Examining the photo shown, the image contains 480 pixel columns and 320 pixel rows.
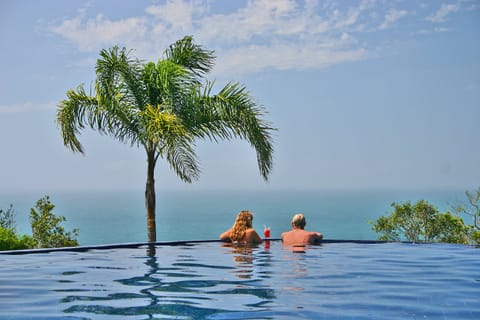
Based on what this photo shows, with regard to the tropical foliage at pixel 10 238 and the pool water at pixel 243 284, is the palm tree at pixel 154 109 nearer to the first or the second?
the tropical foliage at pixel 10 238

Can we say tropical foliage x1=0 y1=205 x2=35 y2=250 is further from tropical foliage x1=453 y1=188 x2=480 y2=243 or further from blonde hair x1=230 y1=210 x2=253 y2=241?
tropical foliage x1=453 y1=188 x2=480 y2=243

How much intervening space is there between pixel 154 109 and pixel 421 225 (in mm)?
9716

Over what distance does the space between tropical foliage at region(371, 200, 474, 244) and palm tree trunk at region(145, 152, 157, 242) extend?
8065 millimetres

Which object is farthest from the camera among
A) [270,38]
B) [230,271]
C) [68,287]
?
[270,38]

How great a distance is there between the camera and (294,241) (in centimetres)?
1071

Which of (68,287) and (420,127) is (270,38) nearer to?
(68,287)

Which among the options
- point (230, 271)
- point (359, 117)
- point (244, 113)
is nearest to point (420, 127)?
point (359, 117)

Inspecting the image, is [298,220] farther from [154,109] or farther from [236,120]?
[154,109]

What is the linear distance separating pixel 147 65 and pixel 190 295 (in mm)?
8739

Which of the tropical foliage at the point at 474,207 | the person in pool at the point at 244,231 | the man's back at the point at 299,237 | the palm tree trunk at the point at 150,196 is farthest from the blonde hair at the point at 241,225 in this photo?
the tropical foliage at the point at 474,207

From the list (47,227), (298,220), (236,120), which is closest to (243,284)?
(298,220)

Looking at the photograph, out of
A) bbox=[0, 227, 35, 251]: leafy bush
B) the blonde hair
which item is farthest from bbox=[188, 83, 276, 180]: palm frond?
bbox=[0, 227, 35, 251]: leafy bush

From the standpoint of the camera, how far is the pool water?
5.70 m

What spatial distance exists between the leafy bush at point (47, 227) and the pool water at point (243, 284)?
5899 mm
